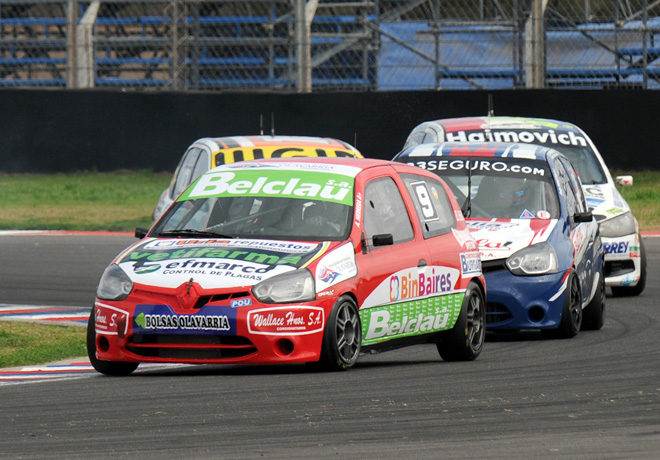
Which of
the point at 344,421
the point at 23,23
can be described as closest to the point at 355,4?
the point at 23,23

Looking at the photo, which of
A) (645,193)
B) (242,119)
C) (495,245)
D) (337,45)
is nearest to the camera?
(495,245)

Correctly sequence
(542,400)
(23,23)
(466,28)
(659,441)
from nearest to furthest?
1. (659,441)
2. (542,400)
3. (466,28)
4. (23,23)

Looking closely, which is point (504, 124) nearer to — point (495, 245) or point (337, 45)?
point (495, 245)

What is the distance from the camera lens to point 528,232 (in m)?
10.5

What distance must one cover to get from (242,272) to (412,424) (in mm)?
1788

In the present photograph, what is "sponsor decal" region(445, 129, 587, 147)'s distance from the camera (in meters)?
13.9

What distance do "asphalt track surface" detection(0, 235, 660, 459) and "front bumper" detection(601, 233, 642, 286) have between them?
11.7 feet

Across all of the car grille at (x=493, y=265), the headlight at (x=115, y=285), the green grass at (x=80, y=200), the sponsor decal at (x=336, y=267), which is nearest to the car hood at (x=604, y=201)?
the car grille at (x=493, y=265)

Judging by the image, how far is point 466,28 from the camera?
23.6 metres

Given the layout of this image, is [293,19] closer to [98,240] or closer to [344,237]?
[98,240]

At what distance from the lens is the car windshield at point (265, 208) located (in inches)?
333

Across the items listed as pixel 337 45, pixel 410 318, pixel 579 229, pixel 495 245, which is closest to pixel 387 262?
pixel 410 318

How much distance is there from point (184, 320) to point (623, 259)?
21.1ft

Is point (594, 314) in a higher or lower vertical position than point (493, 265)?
lower
